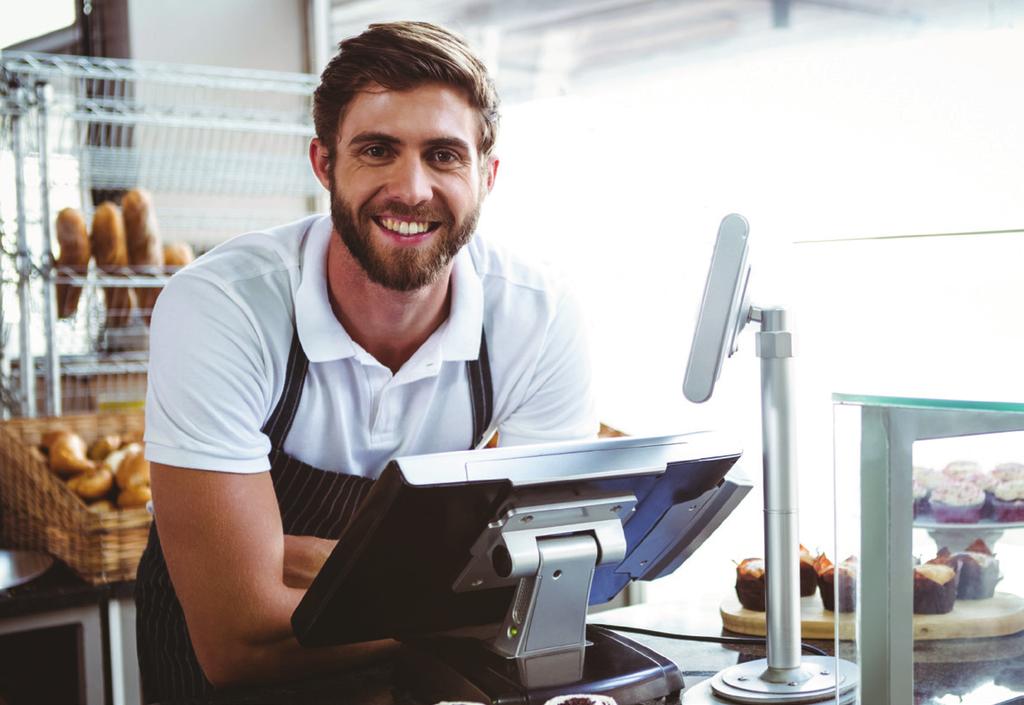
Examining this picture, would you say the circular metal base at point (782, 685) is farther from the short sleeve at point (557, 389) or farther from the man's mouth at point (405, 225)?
the man's mouth at point (405, 225)

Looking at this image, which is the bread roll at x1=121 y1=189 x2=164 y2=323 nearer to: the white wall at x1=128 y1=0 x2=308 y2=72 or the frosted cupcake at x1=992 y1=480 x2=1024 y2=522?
the white wall at x1=128 y1=0 x2=308 y2=72

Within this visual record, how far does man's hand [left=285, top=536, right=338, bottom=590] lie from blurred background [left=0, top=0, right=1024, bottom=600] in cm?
66

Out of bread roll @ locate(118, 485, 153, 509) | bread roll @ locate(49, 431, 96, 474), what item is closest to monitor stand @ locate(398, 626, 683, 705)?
bread roll @ locate(118, 485, 153, 509)

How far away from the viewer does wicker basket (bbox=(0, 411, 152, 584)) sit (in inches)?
84.8

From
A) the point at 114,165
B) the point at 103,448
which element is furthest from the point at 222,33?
the point at 103,448

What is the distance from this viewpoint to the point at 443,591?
1.08 m

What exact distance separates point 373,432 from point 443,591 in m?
0.50

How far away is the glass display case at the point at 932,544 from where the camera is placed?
0.84 metres

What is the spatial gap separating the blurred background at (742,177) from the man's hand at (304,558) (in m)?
0.66

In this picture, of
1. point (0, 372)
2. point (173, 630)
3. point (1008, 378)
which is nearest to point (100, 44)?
point (0, 372)

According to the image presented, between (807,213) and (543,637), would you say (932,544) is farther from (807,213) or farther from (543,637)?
(807,213)

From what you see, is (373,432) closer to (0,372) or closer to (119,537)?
(119,537)

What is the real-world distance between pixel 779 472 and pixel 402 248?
25.2 inches

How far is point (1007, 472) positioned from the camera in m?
0.85
